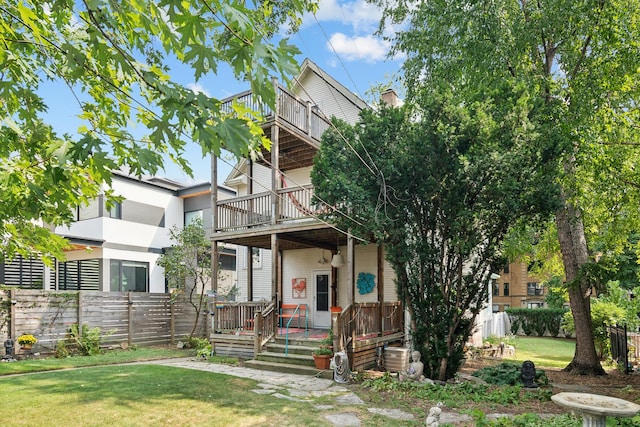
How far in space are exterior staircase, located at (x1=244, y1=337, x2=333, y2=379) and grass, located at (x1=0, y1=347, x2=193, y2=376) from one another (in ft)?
10.6

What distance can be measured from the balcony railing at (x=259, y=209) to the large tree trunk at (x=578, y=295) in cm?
662

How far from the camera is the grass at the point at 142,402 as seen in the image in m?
6.21

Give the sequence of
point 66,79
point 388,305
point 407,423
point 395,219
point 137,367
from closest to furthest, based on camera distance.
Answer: point 66,79
point 407,423
point 395,219
point 137,367
point 388,305

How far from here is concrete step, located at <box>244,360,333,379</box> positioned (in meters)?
9.55

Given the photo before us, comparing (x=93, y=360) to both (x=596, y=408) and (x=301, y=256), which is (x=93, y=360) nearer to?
(x=301, y=256)

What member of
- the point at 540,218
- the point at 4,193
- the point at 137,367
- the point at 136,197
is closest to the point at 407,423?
the point at 540,218

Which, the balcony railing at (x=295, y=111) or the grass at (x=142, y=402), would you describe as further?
the balcony railing at (x=295, y=111)

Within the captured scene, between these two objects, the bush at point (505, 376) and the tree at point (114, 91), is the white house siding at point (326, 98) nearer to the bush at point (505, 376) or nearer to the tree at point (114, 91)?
the bush at point (505, 376)

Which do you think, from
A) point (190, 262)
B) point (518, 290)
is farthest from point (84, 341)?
point (518, 290)

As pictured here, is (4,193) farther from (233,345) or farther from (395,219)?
(233,345)

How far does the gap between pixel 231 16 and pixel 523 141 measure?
7351 mm

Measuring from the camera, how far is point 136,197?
19547 millimetres

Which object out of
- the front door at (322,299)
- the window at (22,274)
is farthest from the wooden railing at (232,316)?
the window at (22,274)

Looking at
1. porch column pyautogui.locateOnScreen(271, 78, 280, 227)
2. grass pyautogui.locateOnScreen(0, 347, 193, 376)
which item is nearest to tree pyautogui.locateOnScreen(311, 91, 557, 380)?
porch column pyautogui.locateOnScreen(271, 78, 280, 227)
